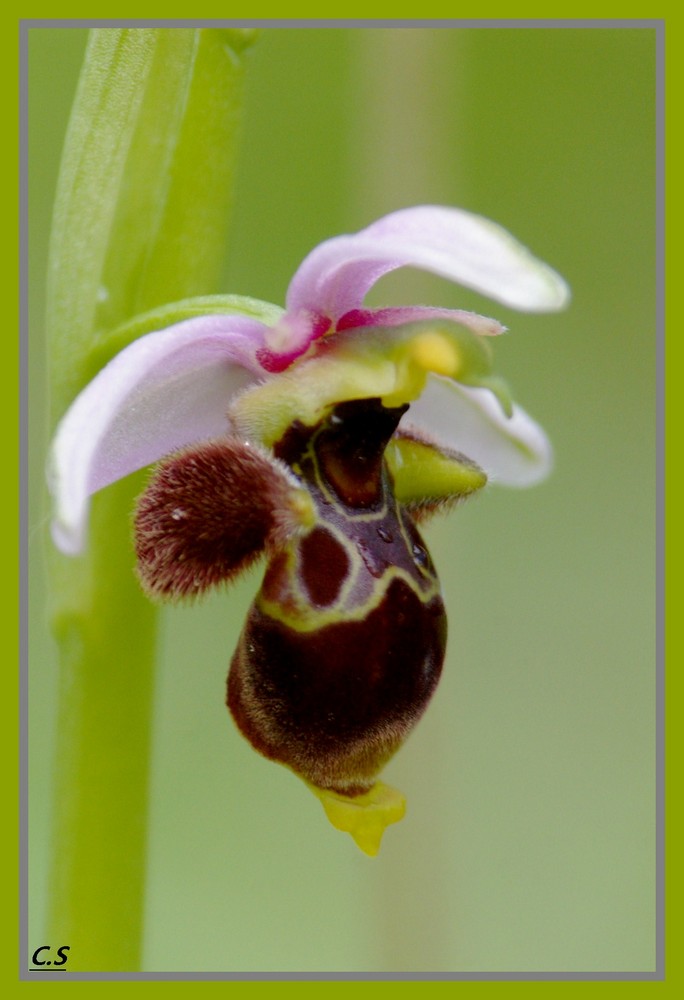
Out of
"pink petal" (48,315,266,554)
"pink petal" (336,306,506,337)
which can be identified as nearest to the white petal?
"pink petal" (336,306,506,337)

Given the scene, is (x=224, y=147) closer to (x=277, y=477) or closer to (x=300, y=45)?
(x=277, y=477)

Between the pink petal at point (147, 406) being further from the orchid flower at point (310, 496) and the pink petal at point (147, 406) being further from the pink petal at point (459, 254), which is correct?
the pink petal at point (459, 254)

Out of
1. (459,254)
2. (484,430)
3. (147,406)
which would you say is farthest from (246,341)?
(484,430)

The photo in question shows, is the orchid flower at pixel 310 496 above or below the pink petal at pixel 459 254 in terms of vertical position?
below

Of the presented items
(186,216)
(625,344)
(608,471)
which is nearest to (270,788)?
(608,471)

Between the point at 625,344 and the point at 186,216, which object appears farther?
the point at 625,344

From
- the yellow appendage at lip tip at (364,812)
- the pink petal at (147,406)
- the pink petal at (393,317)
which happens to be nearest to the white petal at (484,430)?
the pink petal at (393,317)
